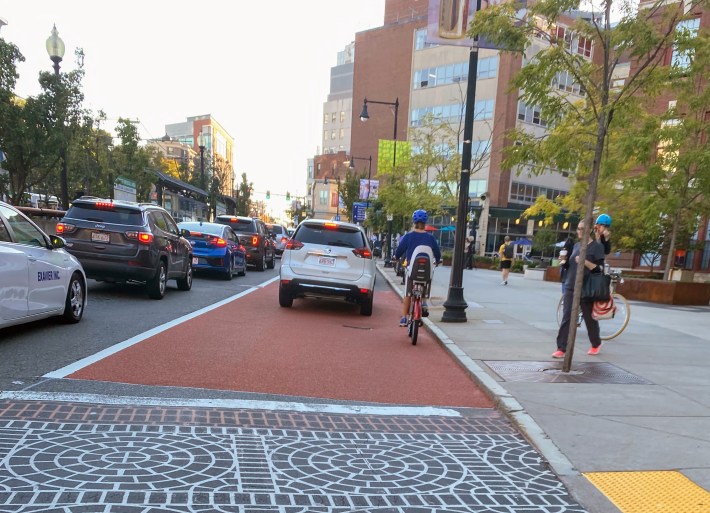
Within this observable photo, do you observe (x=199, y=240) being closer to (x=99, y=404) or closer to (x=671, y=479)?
(x=99, y=404)

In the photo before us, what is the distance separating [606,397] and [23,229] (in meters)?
6.89

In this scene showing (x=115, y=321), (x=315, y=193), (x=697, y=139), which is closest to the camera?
(x=115, y=321)

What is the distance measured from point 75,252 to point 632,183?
13.6 m

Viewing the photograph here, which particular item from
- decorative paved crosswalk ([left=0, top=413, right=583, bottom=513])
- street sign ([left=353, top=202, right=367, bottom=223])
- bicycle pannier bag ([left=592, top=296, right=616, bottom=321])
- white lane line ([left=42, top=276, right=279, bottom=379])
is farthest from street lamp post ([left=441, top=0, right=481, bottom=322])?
street sign ([left=353, top=202, right=367, bottom=223])

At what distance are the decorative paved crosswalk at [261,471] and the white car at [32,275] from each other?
100.0 inches

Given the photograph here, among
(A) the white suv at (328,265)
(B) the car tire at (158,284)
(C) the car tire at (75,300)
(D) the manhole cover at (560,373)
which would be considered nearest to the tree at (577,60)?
(D) the manhole cover at (560,373)

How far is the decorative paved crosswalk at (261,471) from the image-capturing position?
2.86 m

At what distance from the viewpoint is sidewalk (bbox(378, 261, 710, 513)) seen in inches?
139

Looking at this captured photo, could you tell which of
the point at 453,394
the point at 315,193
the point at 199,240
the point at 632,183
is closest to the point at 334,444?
the point at 453,394

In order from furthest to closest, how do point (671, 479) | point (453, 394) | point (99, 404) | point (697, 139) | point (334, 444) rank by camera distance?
point (697, 139)
point (453, 394)
point (99, 404)
point (334, 444)
point (671, 479)

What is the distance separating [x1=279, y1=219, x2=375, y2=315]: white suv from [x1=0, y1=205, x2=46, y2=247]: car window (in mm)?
4262

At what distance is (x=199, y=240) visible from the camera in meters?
14.4

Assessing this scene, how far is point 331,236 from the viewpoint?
32.7ft

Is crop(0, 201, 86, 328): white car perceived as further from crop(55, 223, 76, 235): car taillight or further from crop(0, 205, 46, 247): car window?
crop(55, 223, 76, 235): car taillight
